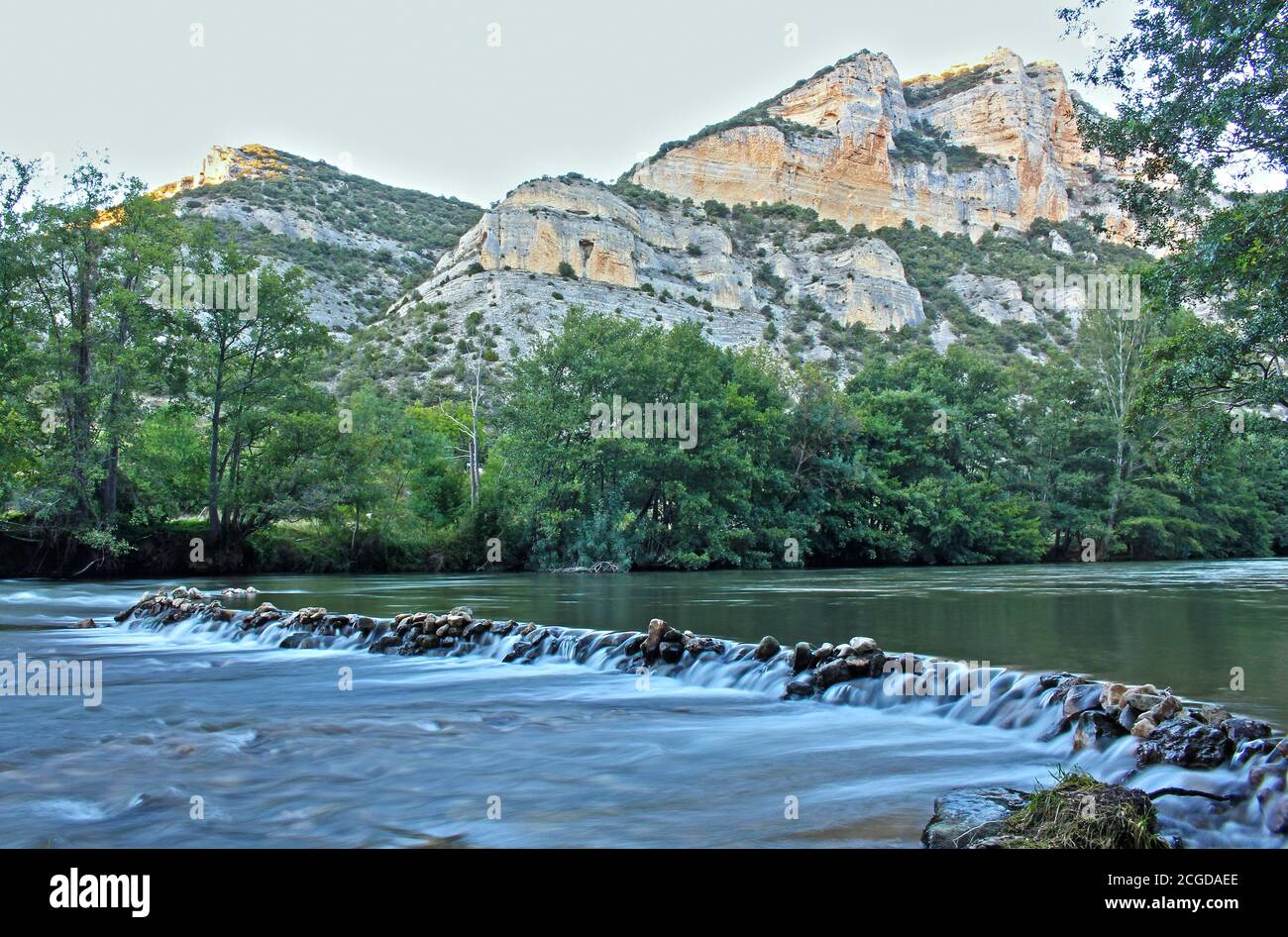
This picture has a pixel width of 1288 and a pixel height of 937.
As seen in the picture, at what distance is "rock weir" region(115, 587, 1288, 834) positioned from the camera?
518 cm

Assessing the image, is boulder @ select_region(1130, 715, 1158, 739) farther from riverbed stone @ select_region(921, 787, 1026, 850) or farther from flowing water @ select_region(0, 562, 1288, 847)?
riverbed stone @ select_region(921, 787, 1026, 850)

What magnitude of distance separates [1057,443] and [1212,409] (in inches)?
929

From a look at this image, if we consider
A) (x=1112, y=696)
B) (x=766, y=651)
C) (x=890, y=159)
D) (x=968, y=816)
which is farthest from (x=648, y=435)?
(x=890, y=159)

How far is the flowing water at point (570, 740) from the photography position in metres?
4.73

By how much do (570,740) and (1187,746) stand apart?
168 inches

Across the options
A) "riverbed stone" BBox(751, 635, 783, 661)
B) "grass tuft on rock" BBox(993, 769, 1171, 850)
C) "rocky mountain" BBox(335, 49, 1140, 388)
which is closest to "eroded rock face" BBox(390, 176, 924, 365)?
"rocky mountain" BBox(335, 49, 1140, 388)

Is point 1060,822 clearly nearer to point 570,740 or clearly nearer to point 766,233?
point 570,740

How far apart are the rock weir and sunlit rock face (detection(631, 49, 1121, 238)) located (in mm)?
142470

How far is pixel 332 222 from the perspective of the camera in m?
115

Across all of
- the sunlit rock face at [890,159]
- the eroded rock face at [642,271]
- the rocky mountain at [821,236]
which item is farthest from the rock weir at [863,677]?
the sunlit rock face at [890,159]
